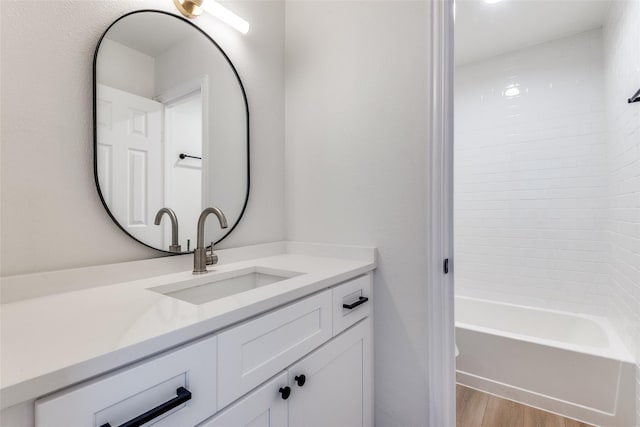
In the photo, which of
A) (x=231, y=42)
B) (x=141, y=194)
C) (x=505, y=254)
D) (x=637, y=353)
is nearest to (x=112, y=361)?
(x=141, y=194)

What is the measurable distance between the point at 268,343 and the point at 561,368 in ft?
5.91

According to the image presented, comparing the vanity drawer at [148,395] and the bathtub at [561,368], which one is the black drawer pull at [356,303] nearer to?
the vanity drawer at [148,395]

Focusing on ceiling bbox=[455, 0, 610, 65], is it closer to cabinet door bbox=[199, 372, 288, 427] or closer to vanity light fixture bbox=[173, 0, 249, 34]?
vanity light fixture bbox=[173, 0, 249, 34]

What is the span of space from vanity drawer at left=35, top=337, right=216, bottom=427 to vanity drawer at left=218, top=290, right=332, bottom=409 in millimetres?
39

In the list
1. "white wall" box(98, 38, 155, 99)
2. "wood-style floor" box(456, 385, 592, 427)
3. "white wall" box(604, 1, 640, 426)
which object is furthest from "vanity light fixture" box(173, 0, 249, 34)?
Result: "wood-style floor" box(456, 385, 592, 427)

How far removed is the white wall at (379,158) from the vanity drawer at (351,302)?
10 cm

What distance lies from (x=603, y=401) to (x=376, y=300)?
1.39 metres

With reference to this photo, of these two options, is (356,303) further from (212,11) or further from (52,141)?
(212,11)

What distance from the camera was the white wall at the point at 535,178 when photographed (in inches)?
84.9

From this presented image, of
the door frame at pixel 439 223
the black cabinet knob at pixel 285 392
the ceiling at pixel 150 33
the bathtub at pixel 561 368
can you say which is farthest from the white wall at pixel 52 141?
the bathtub at pixel 561 368

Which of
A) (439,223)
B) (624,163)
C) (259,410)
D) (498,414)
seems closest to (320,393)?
(259,410)

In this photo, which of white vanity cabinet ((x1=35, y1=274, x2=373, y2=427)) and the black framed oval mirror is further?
the black framed oval mirror

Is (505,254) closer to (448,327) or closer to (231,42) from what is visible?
(448,327)

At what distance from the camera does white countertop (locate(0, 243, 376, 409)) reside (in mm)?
444
